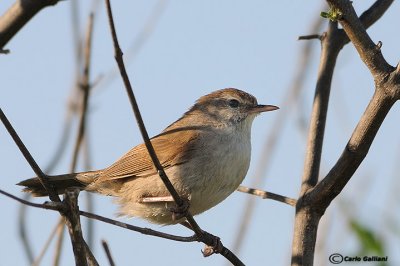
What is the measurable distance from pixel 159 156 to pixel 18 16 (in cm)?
224

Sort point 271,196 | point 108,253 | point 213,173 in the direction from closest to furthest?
point 108,253
point 271,196
point 213,173

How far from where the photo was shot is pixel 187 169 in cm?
459

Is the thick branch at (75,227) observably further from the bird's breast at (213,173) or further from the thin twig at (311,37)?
the thin twig at (311,37)

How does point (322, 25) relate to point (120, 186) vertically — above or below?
above

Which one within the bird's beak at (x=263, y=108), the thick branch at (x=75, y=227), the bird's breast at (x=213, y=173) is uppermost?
the bird's beak at (x=263, y=108)

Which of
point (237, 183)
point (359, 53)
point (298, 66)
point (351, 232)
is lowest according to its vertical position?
point (351, 232)

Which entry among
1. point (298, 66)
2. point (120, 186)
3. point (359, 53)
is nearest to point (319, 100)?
point (298, 66)

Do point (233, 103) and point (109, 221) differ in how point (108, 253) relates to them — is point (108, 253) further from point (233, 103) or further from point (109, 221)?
point (233, 103)

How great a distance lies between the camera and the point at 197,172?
4516 millimetres

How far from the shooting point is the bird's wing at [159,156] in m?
4.80

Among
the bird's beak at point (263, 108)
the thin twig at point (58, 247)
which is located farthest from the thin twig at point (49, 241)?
the bird's beak at point (263, 108)

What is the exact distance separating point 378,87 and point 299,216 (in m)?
1.06

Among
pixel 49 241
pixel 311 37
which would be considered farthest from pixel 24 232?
pixel 311 37

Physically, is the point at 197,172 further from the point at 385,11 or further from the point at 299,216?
the point at 385,11
